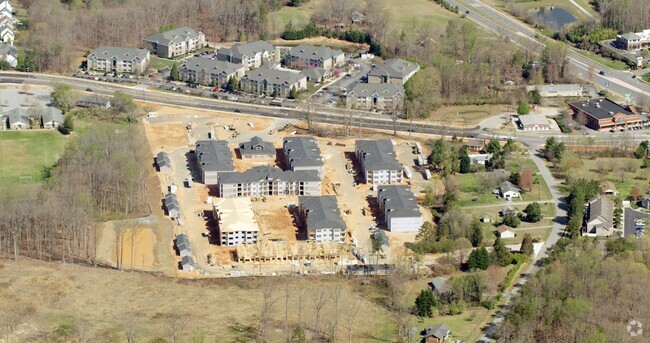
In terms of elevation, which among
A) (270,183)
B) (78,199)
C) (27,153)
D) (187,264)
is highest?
(78,199)

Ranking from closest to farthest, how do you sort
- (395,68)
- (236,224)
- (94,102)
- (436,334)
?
(436,334), (236,224), (94,102), (395,68)

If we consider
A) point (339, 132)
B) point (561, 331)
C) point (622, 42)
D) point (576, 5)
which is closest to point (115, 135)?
point (339, 132)

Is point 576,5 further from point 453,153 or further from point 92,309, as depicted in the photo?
point 92,309

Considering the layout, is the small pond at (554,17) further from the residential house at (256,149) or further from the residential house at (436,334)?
the residential house at (436,334)

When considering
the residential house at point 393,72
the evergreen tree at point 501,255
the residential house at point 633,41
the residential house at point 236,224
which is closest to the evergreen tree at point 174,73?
the residential house at point 393,72

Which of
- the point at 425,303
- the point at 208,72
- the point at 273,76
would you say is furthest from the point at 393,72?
the point at 425,303

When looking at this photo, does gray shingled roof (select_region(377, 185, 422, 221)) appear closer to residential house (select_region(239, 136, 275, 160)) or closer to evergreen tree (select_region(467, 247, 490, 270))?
evergreen tree (select_region(467, 247, 490, 270))

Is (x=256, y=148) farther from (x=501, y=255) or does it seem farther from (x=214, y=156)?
(x=501, y=255)
